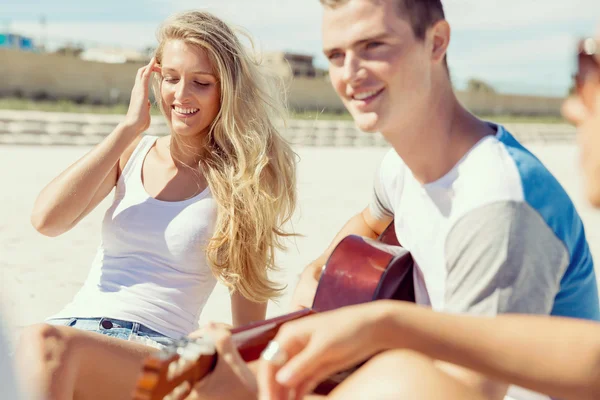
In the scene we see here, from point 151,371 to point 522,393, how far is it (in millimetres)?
A: 1020

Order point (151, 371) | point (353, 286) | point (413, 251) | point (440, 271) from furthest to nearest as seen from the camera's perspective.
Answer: point (353, 286) < point (413, 251) < point (440, 271) < point (151, 371)

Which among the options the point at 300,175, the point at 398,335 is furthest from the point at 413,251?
the point at 300,175

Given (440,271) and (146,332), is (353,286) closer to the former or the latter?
(440,271)

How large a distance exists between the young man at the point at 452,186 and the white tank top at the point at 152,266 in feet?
3.98

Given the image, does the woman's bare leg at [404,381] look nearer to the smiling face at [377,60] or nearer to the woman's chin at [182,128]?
the smiling face at [377,60]

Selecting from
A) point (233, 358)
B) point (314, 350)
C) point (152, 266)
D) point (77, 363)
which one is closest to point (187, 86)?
point (152, 266)

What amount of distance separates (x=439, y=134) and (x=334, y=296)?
565 mm

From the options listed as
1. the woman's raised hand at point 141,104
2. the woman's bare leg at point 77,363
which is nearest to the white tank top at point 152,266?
the woman's raised hand at point 141,104

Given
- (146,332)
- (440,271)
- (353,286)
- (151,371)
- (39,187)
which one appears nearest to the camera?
(151,371)

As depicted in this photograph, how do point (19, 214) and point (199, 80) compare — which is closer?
point (199, 80)

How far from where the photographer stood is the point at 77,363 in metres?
2.23

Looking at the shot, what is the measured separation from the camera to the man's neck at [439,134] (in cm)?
181

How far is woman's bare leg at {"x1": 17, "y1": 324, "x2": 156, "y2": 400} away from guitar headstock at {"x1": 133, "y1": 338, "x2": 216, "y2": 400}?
2.45ft

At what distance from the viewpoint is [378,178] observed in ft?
7.61
